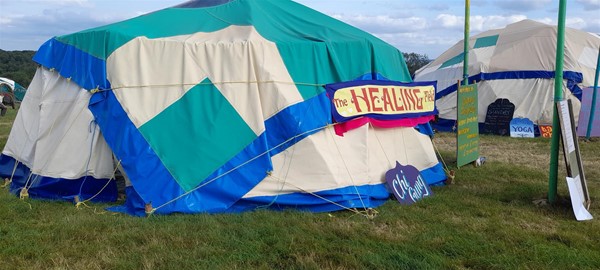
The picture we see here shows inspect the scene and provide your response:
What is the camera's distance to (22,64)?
55.2 metres

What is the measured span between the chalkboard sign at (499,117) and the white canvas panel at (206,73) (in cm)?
946

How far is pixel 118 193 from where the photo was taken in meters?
6.26

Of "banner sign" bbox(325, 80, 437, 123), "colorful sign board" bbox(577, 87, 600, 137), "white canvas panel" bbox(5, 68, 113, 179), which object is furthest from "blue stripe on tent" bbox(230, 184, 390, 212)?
"colorful sign board" bbox(577, 87, 600, 137)

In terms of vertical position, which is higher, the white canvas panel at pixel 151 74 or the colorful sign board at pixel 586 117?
the white canvas panel at pixel 151 74

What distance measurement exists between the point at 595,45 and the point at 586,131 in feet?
15.3

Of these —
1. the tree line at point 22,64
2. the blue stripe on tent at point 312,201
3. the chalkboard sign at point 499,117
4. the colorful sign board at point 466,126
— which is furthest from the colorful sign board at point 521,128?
the tree line at point 22,64

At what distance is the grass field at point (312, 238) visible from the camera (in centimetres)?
411

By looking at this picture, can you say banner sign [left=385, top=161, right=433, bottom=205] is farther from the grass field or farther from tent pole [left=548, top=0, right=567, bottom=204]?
tent pole [left=548, top=0, right=567, bottom=204]

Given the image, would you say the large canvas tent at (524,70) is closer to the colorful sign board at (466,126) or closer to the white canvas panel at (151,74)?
the colorful sign board at (466,126)

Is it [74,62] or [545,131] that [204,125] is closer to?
[74,62]

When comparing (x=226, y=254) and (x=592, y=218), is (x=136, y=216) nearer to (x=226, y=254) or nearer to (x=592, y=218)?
(x=226, y=254)

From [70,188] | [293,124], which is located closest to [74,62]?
[70,188]

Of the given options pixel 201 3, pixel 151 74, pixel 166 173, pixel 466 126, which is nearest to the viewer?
pixel 166 173

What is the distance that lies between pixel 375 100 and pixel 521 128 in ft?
28.4
